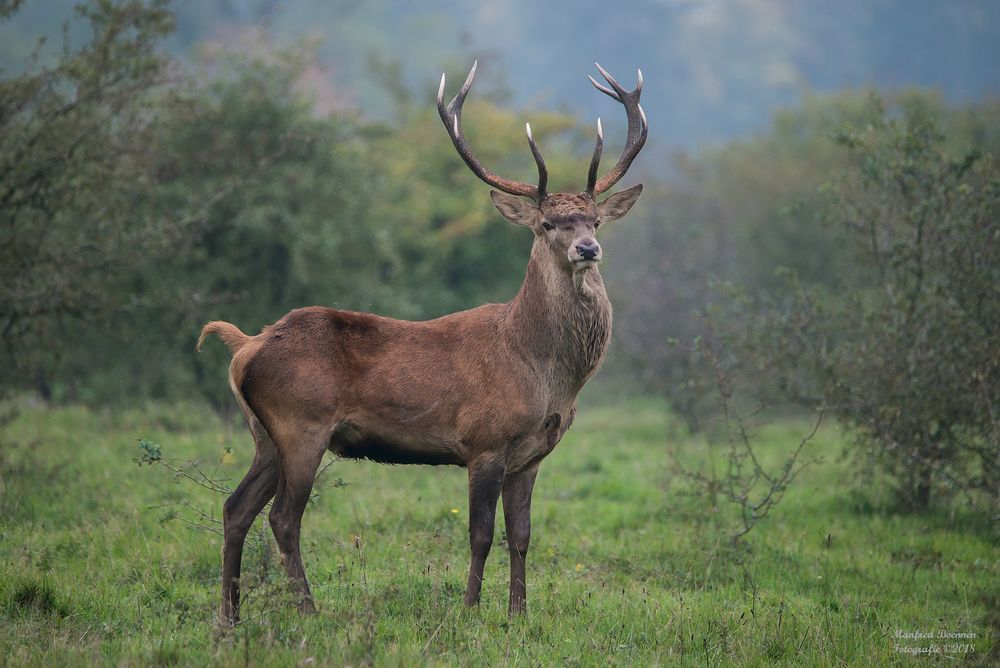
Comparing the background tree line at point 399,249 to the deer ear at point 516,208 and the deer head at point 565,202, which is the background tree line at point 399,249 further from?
the deer ear at point 516,208

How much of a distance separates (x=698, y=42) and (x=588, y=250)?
17648 cm

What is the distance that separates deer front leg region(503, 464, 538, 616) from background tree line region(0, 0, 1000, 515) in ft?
8.57

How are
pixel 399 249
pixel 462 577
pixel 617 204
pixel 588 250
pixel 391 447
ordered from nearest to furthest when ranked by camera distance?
pixel 588 250 → pixel 391 447 → pixel 462 577 → pixel 617 204 → pixel 399 249

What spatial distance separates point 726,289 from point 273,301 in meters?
8.51

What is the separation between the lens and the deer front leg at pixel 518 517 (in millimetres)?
6426

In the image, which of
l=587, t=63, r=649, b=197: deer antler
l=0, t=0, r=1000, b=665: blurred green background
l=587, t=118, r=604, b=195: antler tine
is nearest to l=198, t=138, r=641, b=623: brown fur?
l=587, t=118, r=604, b=195: antler tine

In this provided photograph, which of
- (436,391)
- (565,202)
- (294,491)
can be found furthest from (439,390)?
(565,202)

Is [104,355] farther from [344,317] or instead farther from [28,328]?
[344,317]

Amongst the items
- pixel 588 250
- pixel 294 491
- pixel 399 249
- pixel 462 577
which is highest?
pixel 399 249

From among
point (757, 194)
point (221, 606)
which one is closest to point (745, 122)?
point (757, 194)

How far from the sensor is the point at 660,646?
223 inches

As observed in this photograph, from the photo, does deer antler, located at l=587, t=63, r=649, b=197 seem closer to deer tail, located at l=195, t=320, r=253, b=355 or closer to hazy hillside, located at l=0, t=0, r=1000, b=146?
deer tail, located at l=195, t=320, r=253, b=355

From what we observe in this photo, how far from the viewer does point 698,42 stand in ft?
563

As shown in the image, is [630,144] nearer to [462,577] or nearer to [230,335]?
[230,335]
